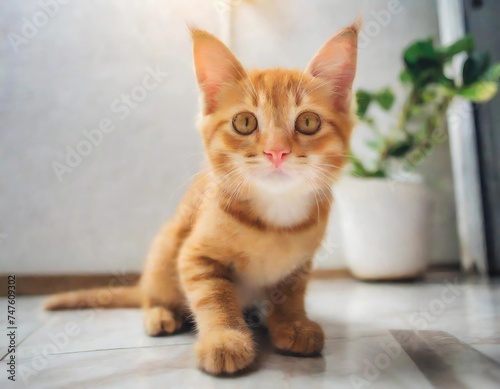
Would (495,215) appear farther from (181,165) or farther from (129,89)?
(129,89)

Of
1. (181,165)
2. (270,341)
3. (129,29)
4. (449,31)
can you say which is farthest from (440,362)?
(449,31)

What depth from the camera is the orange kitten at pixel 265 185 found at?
0.76 m

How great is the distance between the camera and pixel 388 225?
1.50 meters

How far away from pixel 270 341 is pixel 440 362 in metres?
0.33

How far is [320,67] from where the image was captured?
874mm

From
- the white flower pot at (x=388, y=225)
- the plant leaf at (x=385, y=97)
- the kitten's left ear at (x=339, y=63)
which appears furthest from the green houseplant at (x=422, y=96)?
the kitten's left ear at (x=339, y=63)

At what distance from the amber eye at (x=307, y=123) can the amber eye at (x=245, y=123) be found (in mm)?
91

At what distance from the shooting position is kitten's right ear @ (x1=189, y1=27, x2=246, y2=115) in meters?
0.85

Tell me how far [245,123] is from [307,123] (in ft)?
0.43

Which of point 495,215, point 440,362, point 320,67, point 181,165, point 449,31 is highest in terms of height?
point 449,31

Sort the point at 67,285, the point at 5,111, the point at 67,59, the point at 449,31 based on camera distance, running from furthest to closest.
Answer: the point at 449,31 → the point at 67,285 → the point at 67,59 → the point at 5,111

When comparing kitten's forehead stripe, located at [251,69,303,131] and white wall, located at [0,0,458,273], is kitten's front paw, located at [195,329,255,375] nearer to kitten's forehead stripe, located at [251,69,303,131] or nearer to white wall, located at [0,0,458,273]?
kitten's forehead stripe, located at [251,69,303,131]

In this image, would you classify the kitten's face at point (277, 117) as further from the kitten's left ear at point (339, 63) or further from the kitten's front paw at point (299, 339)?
the kitten's front paw at point (299, 339)

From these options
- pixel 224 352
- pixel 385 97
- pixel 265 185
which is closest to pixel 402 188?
pixel 385 97
